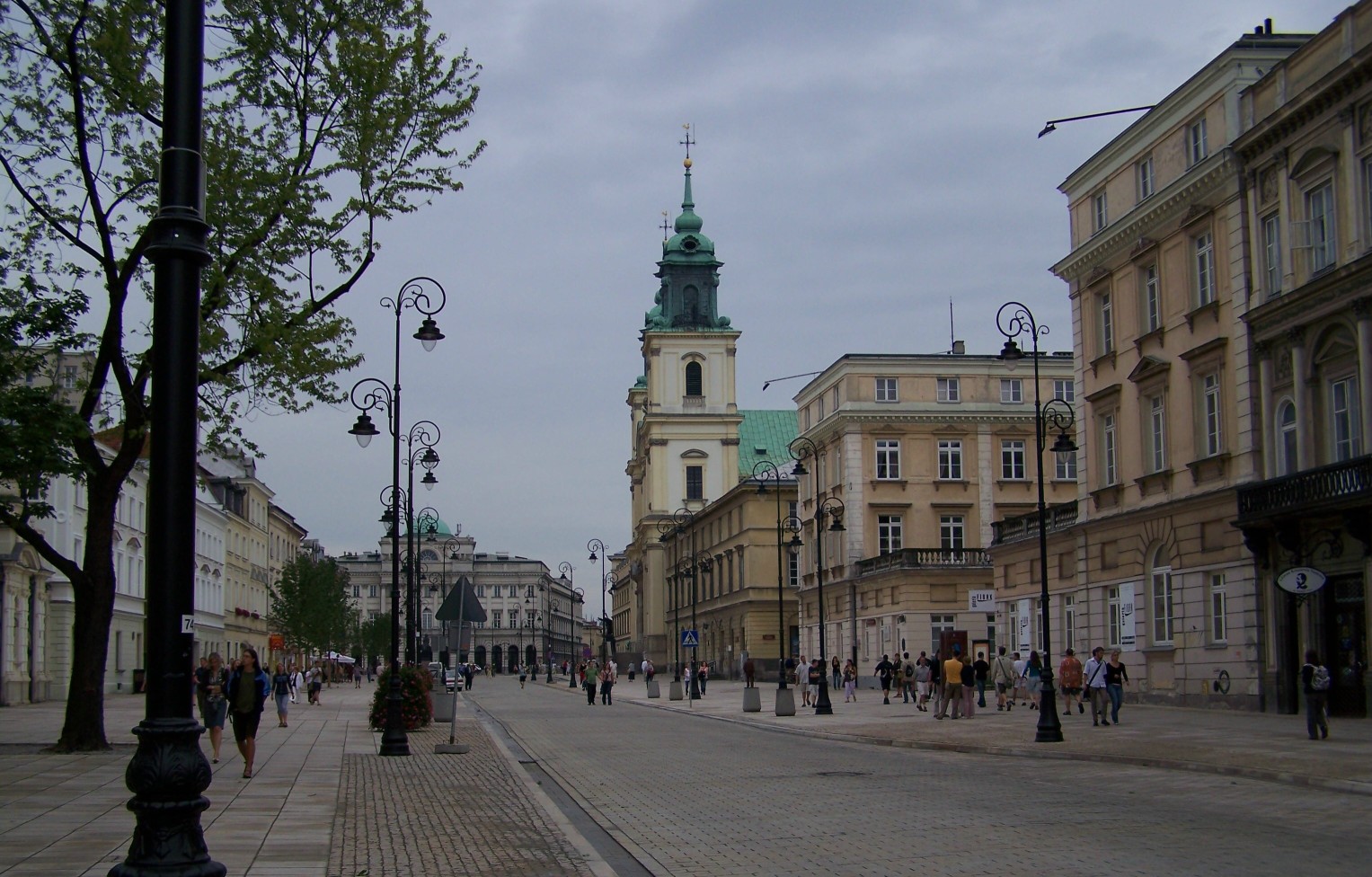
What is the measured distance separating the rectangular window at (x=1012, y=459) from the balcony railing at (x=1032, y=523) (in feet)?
60.8

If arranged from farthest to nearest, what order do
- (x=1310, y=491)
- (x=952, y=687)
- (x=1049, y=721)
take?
(x=952, y=687) → (x=1310, y=491) → (x=1049, y=721)

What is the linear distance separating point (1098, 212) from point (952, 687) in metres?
14.7

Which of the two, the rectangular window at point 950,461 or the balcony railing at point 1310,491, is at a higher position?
the rectangular window at point 950,461

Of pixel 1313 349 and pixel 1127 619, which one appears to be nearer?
pixel 1313 349

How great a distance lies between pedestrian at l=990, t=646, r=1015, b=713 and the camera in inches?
1591

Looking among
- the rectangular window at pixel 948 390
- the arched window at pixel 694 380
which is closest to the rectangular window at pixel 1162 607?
the rectangular window at pixel 948 390

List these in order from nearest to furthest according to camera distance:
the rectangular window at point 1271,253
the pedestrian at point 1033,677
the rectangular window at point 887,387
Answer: the rectangular window at point 1271,253, the pedestrian at point 1033,677, the rectangular window at point 887,387

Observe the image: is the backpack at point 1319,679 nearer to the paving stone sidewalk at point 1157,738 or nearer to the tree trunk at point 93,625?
the paving stone sidewalk at point 1157,738

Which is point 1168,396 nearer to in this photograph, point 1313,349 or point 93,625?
point 1313,349

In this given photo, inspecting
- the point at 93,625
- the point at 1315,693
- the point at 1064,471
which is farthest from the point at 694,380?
the point at 1315,693

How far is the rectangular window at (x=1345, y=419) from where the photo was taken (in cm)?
2865

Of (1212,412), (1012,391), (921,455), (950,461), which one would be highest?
(1012,391)

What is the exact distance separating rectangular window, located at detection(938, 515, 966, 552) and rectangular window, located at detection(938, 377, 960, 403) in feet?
18.6

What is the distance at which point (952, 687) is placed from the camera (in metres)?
35.8
